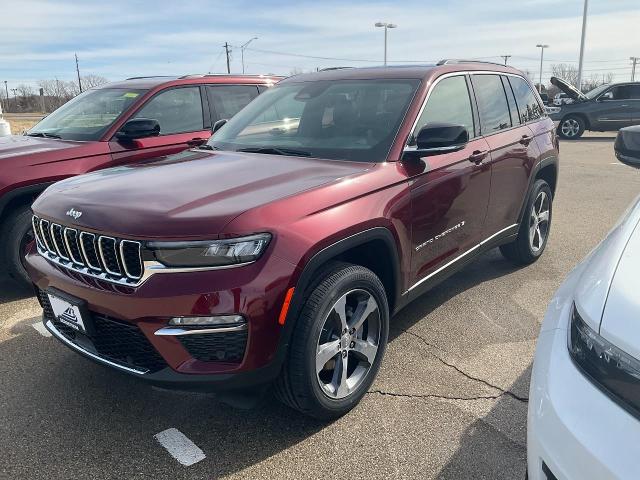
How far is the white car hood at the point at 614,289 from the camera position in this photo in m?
1.50

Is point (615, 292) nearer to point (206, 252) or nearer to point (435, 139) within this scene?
point (206, 252)

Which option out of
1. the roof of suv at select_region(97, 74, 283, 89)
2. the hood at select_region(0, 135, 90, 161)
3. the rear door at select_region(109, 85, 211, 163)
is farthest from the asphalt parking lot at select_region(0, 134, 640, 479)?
the roof of suv at select_region(97, 74, 283, 89)

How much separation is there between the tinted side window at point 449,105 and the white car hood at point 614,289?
1553 mm

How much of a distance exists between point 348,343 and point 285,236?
77cm

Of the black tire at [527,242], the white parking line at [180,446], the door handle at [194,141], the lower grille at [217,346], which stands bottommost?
the white parking line at [180,446]

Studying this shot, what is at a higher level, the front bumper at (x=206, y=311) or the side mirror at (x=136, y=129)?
the side mirror at (x=136, y=129)

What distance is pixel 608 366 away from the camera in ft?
4.92

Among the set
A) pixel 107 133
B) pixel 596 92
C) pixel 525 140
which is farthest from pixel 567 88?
pixel 107 133

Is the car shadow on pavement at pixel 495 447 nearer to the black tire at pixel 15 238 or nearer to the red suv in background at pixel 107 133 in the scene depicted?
the red suv in background at pixel 107 133

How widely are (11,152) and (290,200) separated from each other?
3.24 metres

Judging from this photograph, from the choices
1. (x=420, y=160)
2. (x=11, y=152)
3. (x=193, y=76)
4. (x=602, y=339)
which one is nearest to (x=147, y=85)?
(x=193, y=76)

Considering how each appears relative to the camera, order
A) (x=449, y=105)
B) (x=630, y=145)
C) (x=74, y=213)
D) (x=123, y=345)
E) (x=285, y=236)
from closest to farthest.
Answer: (x=285, y=236) → (x=123, y=345) → (x=74, y=213) → (x=630, y=145) → (x=449, y=105)

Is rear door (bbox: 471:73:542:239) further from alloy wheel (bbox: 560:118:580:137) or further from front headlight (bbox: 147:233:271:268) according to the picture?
alloy wheel (bbox: 560:118:580:137)

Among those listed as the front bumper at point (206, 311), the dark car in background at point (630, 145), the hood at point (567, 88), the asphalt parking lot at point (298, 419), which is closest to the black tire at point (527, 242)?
the asphalt parking lot at point (298, 419)
